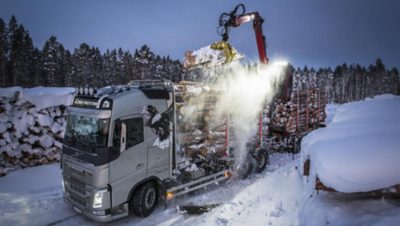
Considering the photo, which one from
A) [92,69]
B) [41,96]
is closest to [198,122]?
[41,96]

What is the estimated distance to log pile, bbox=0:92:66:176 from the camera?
35.2 ft

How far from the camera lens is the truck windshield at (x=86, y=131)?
6.58m

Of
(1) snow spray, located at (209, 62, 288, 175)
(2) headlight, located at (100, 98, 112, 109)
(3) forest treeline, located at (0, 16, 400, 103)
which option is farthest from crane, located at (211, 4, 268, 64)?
(3) forest treeline, located at (0, 16, 400, 103)

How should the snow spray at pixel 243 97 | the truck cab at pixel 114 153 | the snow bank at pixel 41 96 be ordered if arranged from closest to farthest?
the truck cab at pixel 114 153
the snow spray at pixel 243 97
the snow bank at pixel 41 96

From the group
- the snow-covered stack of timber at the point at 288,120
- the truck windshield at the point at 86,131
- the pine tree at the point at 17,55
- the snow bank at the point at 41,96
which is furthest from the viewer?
the pine tree at the point at 17,55

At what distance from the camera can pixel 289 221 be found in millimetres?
5812

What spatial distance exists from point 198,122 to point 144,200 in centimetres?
323

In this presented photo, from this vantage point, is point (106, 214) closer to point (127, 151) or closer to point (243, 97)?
point (127, 151)

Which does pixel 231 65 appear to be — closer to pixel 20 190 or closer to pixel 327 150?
pixel 327 150

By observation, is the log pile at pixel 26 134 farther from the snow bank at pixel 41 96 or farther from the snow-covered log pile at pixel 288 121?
the snow-covered log pile at pixel 288 121

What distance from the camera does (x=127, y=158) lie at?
6883 mm

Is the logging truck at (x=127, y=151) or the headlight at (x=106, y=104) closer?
the logging truck at (x=127, y=151)

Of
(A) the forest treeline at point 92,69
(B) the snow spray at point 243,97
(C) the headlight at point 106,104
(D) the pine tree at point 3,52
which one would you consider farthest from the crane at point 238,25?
(D) the pine tree at point 3,52

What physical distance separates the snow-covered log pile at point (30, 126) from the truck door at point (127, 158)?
6.06 metres
